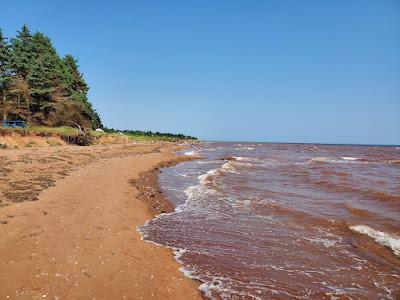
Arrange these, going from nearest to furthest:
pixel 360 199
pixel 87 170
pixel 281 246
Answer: pixel 281 246 < pixel 360 199 < pixel 87 170

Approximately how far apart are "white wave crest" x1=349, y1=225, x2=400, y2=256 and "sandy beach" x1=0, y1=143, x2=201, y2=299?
6067mm

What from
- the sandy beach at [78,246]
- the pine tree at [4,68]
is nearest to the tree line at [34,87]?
the pine tree at [4,68]

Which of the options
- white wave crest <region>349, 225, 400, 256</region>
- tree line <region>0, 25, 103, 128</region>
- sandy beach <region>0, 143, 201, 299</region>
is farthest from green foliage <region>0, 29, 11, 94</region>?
white wave crest <region>349, 225, 400, 256</region>

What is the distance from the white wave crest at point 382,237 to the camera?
847cm

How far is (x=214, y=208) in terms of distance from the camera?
1255 centimetres

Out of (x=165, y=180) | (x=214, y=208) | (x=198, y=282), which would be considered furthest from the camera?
(x=165, y=180)

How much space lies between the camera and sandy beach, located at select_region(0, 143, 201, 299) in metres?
5.53

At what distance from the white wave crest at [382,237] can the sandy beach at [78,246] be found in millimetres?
6067

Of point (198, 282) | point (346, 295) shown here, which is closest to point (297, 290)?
point (346, 295)

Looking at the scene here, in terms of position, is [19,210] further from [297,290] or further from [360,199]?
[360,199]

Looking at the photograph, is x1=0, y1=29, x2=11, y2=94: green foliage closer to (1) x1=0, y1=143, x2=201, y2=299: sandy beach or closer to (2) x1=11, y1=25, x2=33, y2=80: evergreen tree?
(2) x1=11, y1=25, x2=33, y2=80: evergreen tree

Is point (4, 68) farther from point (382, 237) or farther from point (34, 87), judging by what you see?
point (382, 237)

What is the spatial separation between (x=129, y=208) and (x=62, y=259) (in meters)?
5.01

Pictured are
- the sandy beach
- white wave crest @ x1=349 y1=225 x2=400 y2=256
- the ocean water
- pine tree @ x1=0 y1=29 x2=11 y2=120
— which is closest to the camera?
the sandy beach
